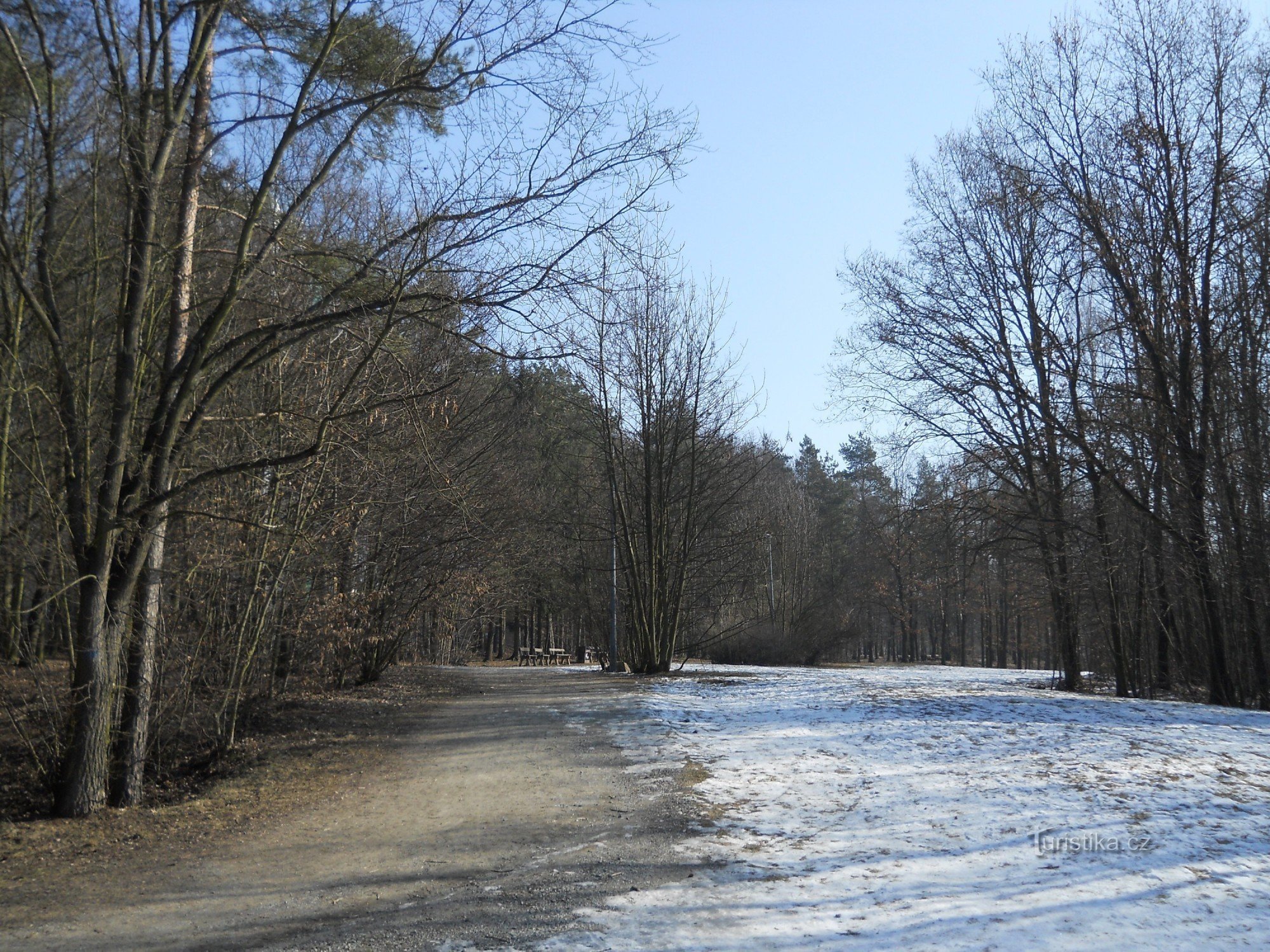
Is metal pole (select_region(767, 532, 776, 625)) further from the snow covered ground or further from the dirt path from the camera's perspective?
the dirt path

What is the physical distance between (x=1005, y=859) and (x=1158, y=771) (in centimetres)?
327

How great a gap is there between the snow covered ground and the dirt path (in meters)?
0.46

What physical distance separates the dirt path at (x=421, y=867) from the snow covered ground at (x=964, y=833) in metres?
0.46

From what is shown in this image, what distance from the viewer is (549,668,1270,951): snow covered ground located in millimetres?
4781

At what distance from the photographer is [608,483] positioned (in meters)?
20.3

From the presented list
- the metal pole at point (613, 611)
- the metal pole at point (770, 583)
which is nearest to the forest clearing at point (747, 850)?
the metal pole at point (613, 611)

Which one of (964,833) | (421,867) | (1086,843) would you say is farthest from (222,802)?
(1086,843)

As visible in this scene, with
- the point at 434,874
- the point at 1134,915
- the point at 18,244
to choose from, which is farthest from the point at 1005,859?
the point at 18,244

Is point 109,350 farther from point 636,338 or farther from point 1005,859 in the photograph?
point 636,338

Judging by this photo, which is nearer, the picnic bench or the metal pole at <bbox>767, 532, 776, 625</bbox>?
the picnic bench

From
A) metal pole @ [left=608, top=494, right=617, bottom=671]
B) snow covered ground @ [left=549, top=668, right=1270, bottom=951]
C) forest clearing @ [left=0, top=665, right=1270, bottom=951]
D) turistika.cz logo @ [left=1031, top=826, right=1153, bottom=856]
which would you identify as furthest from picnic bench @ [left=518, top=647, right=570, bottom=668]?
turistika.cz logo @ [left=1031, top=826, right=1153, bottom=856]

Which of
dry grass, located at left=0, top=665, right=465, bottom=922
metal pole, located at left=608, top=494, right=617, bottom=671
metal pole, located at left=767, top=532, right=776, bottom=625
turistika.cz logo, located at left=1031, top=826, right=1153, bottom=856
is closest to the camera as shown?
dry grass, located at left=0, top=665, right=465, bottom=922

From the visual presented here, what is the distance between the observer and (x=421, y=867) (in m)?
5.86

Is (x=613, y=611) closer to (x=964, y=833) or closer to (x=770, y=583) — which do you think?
(x=964, y=833)
